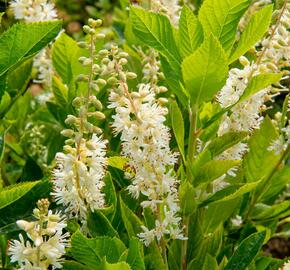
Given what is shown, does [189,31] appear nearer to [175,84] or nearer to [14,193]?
[175,84]

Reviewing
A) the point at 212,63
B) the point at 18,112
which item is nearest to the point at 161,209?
the point at 212,63

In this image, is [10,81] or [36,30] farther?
[10,81]

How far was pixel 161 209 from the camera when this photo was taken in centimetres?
236

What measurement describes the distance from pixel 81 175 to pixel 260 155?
924 mm

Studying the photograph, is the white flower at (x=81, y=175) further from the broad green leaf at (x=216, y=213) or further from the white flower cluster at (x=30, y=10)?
the white flower cluster at (x=30, y=10)

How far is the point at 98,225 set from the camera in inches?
Result: 87.7

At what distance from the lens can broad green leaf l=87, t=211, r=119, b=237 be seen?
2.20 m

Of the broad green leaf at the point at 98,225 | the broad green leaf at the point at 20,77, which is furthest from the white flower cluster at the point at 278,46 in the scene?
the broad green leaf at the point at 20,77

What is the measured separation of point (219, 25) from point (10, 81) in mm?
1322

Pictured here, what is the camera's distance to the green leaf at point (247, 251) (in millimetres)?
2299

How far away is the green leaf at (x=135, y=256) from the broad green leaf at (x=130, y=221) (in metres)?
0.27

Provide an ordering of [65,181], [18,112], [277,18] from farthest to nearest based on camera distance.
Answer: [18,112] < [277,18] < [65,181]

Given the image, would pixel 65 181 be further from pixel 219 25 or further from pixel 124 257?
pixel 219 25

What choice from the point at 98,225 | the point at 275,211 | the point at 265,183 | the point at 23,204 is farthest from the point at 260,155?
the point at 23,204
